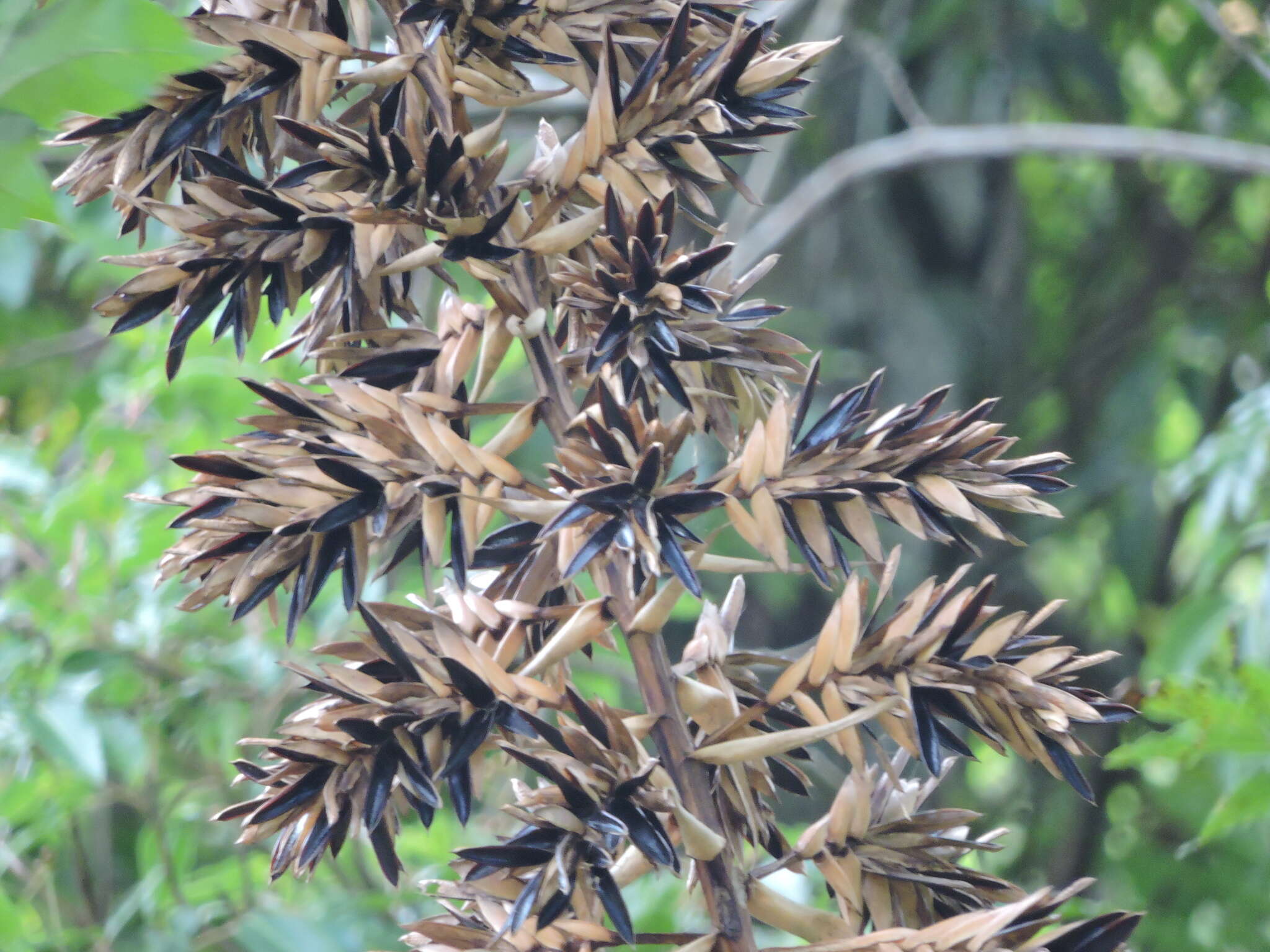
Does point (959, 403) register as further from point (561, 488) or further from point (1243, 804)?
point (561, 488)

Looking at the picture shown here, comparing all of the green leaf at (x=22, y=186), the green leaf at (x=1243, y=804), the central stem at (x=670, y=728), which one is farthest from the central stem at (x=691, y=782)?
the green leaf at (x=1243, y=804)

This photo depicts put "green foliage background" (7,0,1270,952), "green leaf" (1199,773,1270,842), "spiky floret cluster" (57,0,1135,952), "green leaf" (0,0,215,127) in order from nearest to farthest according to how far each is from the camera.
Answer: "green leaf" (0,0,215,127) < "spiky floret cluster" (57,0,1135,952) < "green leaf" (1199,773,1270,842) < "green foliage background" (7,0,1270,952)

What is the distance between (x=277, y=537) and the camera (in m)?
0.39

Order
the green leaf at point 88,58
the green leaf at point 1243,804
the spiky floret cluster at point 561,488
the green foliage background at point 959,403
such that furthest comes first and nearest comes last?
the green foliage background at point 959,403, the green leaf at point 1243,804, the spiky floret cluster at point 561,488, the green leaf at point 88,58

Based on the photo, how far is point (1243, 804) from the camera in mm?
843

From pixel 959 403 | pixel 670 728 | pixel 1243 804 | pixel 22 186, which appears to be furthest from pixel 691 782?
pixel 959 403

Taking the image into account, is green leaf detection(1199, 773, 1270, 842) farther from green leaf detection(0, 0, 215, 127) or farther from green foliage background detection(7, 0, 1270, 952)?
green leaf detection(0, 0, 215, 127)

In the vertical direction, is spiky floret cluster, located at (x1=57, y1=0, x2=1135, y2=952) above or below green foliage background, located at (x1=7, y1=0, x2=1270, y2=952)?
above

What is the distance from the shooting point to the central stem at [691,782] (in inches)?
15.6

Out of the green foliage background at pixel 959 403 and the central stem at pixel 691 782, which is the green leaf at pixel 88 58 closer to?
the green foliage background at pixel 959 403

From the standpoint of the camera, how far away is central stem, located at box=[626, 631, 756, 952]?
40 centimetres

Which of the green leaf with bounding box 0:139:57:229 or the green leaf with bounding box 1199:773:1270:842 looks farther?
the green leaf with bounding box 1199:773:1270:842

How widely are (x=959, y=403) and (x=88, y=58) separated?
6.71 ft

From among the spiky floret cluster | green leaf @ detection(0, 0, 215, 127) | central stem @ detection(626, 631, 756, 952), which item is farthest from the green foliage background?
central stem @ detection(626, 631, 756, 952)
